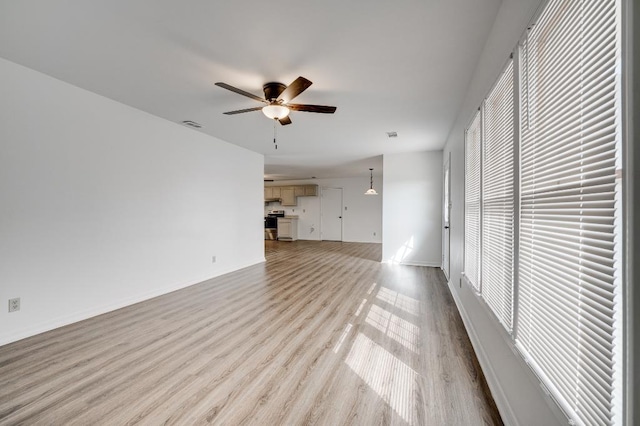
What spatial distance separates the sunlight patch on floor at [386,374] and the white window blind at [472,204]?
0.94 m

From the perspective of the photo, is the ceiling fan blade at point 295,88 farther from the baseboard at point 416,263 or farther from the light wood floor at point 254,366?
the baseboard at point 416,263

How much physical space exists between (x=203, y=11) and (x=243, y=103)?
59.1 inches

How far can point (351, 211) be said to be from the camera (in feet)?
33.5

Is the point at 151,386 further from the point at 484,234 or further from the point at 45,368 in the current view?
the point at 484,234

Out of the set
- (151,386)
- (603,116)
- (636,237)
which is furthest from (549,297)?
(151,386)

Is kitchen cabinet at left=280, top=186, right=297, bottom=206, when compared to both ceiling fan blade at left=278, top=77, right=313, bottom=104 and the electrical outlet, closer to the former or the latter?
ceiling fan blade at left=278, top=77, right=313, bottom=104

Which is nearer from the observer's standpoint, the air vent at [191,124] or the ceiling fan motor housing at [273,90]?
the ceiling fan motor housing at [273,90]

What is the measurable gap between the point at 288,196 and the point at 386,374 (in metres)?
8.93

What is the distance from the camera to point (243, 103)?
3346 mm

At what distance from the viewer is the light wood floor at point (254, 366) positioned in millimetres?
1638

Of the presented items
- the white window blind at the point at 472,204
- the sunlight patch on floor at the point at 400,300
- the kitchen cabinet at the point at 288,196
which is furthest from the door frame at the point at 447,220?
the kitchen cabinet at the point at 288,196

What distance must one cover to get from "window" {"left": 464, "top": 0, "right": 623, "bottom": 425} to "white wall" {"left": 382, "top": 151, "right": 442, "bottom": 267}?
14.7 ft

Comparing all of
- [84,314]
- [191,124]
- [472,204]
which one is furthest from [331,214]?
[84,314]

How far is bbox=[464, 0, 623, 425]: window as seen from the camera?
74 cm
